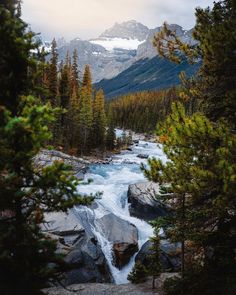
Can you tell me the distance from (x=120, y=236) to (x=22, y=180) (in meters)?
16.4

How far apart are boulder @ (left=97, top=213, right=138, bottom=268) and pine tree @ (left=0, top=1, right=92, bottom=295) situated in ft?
47.0

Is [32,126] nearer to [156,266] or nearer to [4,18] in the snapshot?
[4,18]

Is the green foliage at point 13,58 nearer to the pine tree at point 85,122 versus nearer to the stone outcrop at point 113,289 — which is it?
the stone outcrop at point 113,289

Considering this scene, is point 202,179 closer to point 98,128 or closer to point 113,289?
point 113,289

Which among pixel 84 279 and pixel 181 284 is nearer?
Answer: pixel 181 284

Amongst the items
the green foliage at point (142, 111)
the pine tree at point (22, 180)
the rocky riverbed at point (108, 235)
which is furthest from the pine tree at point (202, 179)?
the green foliage at point (142, 111)

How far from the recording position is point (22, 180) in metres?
7.66

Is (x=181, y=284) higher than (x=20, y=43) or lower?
lower

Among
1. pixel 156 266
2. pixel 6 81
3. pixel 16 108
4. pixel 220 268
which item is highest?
pixel 6 81

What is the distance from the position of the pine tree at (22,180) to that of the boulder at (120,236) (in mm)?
14335

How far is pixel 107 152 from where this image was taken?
2621 inches

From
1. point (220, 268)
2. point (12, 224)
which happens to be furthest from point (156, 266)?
point (12, 224)

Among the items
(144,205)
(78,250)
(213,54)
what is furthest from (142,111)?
(213,54)

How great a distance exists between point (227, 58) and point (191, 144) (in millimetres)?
3043
